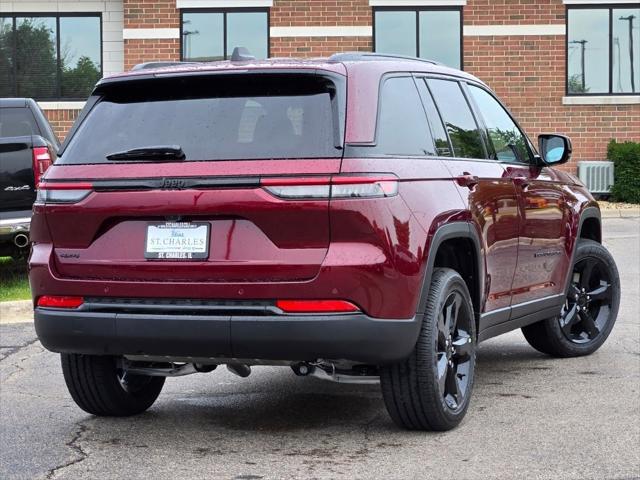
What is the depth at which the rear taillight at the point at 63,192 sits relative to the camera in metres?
5.61

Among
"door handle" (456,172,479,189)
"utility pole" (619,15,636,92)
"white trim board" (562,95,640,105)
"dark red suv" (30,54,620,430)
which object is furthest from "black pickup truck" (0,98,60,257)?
"utility pole" (619,15,636,92)

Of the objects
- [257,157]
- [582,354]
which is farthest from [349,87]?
[582,354]

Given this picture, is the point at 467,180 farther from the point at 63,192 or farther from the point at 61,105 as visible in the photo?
the point at 61,105

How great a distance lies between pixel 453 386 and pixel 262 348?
1162 millimetres

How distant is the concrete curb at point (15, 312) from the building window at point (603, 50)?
50.5 ft

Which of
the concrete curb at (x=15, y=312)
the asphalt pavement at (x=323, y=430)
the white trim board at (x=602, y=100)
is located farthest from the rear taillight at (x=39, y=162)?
the white trim board at (x=602, y=100)

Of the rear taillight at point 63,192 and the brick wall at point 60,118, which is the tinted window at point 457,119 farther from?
the brick wall at point 60,118

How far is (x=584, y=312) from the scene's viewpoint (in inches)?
322

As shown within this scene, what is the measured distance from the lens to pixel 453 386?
597 centimetres

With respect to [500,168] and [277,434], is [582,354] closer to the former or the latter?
[500,168]

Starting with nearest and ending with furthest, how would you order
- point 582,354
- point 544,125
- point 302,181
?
point 302,181
point 582,354
point 544,125

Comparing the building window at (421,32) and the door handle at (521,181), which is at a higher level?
the building window at (421,32)

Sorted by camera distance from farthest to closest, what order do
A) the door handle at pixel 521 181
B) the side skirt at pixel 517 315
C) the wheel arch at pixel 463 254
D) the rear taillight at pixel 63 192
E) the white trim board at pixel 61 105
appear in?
1. the white trim board at pixel 61 105
2. the door handle at pixel 521 181
3. the side skirt at pixel 517 315
4. the wheel arch at pixel 463 254
5. the rear taillight at pixel 63 192

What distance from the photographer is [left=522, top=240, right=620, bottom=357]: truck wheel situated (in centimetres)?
802
